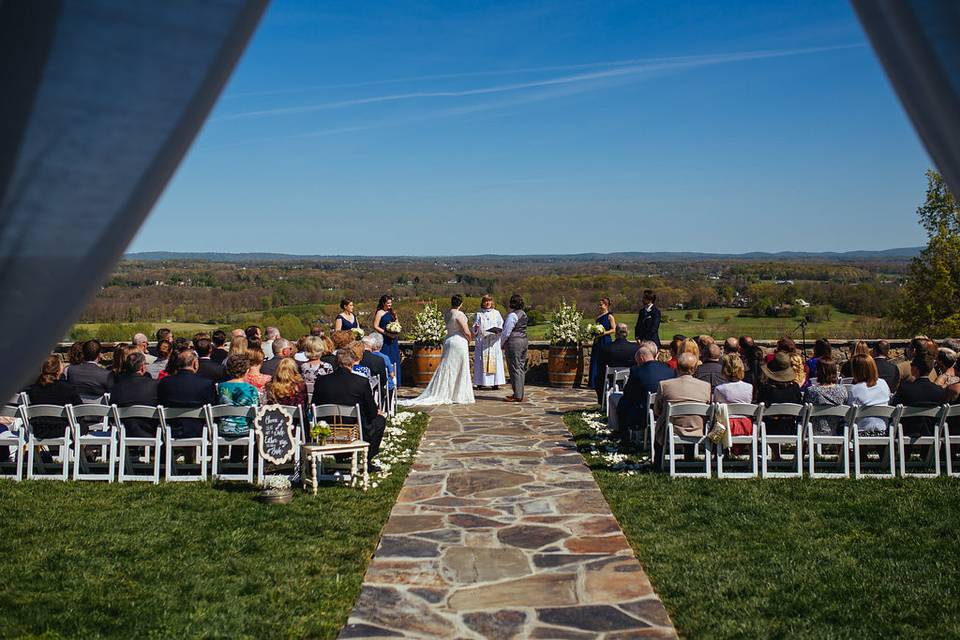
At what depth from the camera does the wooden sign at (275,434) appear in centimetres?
877

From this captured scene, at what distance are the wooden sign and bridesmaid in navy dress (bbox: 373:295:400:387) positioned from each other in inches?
275

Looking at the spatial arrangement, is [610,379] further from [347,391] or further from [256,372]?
[256,372]

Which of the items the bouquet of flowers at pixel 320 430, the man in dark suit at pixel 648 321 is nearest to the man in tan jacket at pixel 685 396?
the bouquet of flowers at pixel 320 430

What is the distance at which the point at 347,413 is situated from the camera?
923 cm

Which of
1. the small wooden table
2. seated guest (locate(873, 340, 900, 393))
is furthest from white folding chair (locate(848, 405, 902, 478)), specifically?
the small wooden table

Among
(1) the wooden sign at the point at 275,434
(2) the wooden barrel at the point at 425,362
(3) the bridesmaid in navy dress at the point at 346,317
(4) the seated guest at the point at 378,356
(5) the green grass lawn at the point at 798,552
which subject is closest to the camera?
(5) the green grass lawn at the point at 798,552

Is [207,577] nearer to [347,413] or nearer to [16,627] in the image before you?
[16,627]

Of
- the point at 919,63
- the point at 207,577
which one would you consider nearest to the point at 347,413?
the point at 207,577

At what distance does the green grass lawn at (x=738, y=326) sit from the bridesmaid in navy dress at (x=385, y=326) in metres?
3.69

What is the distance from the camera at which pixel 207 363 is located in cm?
1096

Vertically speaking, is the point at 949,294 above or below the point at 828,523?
above

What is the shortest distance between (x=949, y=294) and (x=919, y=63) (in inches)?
915

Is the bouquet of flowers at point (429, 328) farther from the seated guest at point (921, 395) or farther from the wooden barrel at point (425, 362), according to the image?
the seated guest at point (921, 395)

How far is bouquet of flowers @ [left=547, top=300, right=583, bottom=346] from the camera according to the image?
1761 centimetres
